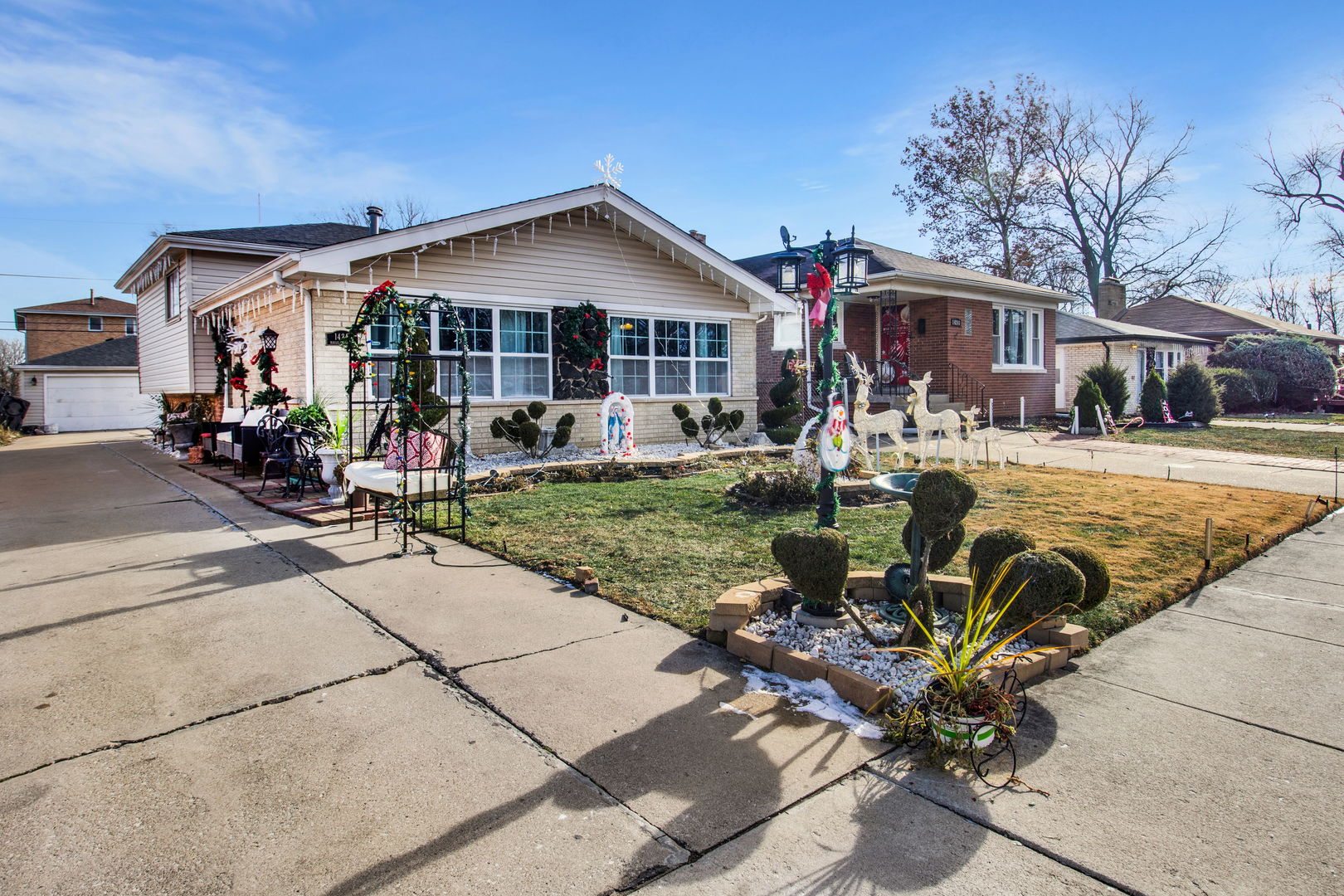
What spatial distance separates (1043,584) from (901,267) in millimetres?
15569

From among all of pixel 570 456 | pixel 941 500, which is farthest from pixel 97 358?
pixel 941 500

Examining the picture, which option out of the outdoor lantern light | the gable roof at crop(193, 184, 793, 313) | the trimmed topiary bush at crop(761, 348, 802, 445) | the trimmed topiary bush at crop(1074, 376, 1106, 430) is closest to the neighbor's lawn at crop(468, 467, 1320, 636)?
the outdoor lantern light

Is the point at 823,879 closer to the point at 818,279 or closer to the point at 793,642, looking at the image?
the point at 793,642

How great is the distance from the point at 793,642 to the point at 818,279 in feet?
8.18

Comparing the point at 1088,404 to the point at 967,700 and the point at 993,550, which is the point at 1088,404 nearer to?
the point at 993,550

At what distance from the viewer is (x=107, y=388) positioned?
29.3 meters

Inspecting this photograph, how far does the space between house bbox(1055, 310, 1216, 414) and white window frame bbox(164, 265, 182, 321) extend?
2428 centimetres

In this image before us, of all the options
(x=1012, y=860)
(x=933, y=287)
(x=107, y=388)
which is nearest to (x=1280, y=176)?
(x=933, y=287)

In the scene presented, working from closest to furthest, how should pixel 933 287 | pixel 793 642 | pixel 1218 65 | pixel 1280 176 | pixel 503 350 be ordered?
1. pixel 793 642
2. pixel 503 350
3. pixel 1218 65
4. pixel 933 287
5. pixel 1280 176

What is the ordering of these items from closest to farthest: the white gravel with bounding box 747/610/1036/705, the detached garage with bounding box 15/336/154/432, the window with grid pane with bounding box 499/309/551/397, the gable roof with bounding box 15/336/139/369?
the white gravel with bounding box 747/610/1036/705 → the window with grid pane with bounding box 499/309/551/397 → the detached garage with bounding box 15/336/154/432 → the gable roof with bounding box 15/336/139/369

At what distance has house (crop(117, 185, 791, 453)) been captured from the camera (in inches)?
420

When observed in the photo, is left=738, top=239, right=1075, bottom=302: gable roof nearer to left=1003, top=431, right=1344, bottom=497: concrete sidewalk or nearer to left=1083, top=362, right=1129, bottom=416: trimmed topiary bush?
left=1083, top=362, right=1129, bottom=416: trimmed topiary bush

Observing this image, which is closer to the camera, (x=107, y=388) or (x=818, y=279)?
(x=818, y=279)

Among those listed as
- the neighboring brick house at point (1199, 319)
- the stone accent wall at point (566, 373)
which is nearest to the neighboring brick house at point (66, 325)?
the stone accent wall at point (566, 373)
